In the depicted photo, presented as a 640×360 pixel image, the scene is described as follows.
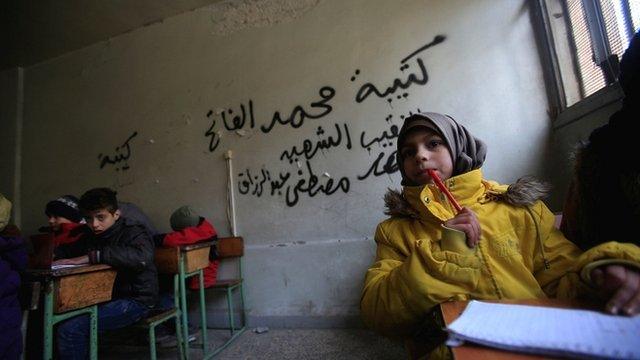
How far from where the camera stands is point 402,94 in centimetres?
256

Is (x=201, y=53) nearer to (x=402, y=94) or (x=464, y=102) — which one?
(x=402, y=94)

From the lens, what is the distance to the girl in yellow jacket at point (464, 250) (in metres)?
0.66

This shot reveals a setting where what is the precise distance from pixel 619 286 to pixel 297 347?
2.07 meters

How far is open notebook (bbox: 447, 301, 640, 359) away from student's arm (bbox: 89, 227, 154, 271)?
6.05 feet

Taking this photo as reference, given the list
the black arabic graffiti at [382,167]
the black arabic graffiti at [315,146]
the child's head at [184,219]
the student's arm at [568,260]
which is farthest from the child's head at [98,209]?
the student's arm at [568,260]

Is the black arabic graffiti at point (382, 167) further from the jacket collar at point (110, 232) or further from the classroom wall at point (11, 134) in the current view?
the classroom wall at point (11, 134)

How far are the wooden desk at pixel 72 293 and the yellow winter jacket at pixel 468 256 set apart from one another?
4.65 feet

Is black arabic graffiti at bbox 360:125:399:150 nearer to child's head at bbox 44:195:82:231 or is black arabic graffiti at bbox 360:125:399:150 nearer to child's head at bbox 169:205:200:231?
child's head at bbox 169:205:200:231

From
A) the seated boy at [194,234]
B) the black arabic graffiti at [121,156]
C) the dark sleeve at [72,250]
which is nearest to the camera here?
the dark sleeve at [72,250]

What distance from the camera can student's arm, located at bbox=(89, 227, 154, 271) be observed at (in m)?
1.71

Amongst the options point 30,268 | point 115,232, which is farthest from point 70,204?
point 30,268

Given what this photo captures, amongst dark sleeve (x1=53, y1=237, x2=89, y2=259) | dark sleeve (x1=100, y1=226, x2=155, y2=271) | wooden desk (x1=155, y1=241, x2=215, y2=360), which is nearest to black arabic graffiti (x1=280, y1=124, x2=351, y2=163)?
wooden desk (x1=155, y1=241, x2=215, y2=360)

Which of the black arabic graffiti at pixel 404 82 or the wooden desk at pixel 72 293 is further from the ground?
the black arabic graffiti at pixel 404 82

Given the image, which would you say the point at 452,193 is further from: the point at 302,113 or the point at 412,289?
the point at 302,113
